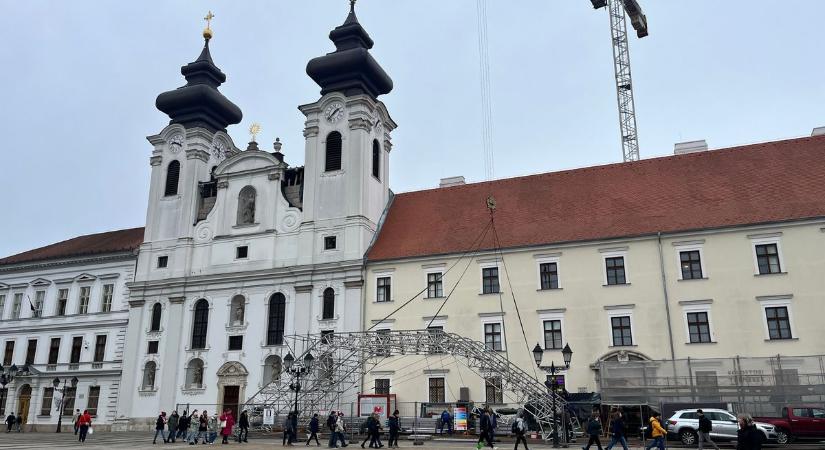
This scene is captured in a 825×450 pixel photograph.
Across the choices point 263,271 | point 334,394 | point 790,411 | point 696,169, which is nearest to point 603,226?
point 696,169

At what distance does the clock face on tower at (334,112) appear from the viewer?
4056 centimetres

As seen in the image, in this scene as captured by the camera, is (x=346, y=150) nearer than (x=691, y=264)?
No

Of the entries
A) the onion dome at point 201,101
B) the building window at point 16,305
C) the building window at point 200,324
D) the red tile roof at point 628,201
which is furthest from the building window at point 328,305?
the building window at point 16,305

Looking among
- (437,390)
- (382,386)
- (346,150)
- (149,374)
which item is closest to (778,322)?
(437,390)

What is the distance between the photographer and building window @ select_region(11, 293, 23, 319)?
46963mm

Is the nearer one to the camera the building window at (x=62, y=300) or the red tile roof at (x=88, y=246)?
the red tile roof at (x=88, y=246)

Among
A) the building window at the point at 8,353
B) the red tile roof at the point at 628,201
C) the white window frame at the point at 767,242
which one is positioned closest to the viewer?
the white window frame at the point at 767,242

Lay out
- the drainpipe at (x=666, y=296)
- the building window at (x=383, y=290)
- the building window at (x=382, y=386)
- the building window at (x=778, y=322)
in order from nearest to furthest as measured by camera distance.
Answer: the building window at (x=778, y=322) < the drainpipe at (x=666, y=296) < the building window at (x=382, y=386) < the building window at (x=383, y=290)

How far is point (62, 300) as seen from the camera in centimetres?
4562

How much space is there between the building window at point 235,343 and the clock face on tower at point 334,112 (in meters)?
13.3

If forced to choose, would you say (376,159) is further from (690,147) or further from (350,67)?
(690,147)

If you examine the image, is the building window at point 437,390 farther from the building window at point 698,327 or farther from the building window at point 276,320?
the building window at point 698,327

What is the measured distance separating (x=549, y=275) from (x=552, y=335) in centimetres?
287

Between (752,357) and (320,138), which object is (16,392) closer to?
(320,138)
